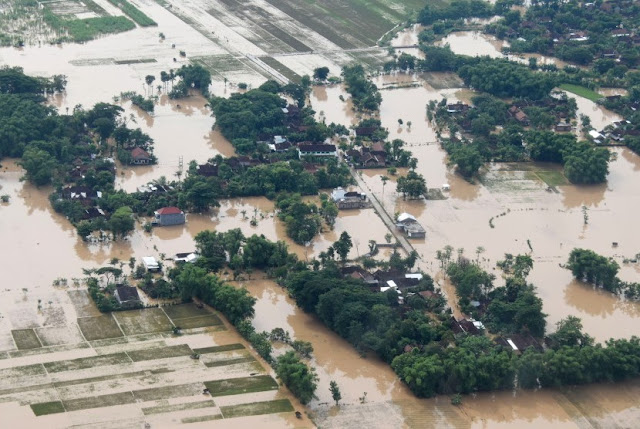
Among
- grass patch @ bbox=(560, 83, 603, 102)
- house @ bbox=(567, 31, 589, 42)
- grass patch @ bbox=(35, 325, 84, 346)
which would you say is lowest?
grass patch @ bbox=(35, 325, 84, 346)

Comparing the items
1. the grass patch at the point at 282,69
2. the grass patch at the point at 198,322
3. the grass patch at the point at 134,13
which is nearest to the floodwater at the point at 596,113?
the grass patch at the point at 282,69

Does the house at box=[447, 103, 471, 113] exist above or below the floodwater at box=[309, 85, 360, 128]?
above

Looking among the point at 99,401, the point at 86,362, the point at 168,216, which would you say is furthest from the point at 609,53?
the point at 99,401

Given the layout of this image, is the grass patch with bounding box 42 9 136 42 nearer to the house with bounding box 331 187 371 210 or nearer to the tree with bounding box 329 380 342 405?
the house with bounding box 331 187 371 210

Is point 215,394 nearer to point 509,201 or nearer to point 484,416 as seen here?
point 484,416

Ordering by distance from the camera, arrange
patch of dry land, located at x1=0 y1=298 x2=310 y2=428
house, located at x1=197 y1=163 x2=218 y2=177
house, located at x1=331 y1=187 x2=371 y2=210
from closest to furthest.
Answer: patch of dry land, located at x1=0 y1=298 x2=310 y2=428
house, located at x1=331 y1=187 x2=371 y2=210
house, located at x1=197 y1=163 x2=218 y2=177

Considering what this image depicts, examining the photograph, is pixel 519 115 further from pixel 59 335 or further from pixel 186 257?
pixel 59 335

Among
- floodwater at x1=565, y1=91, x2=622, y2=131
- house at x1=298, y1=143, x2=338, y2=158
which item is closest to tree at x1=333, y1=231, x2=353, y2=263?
house at x1=298, y1=143, x2=338, y2=158
